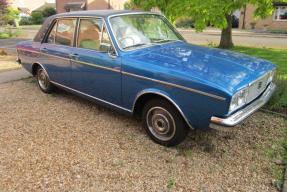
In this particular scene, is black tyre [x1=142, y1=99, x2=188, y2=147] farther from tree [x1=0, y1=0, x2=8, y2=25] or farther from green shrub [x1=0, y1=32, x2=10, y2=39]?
green shrub [x1=0, y1=32, x2=10, y2=39]

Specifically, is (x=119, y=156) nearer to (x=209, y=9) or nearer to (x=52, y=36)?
(x=52, y=36)

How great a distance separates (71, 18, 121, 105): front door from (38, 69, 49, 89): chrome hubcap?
131 cm

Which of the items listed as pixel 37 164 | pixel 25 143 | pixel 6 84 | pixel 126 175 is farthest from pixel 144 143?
pixel 6 84

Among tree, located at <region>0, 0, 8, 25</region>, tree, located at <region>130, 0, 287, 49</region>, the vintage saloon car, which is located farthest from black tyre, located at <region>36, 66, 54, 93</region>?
tree, located at <region>0, 0, 8, 25</region>

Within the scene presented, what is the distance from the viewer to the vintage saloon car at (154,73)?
11.0 feet

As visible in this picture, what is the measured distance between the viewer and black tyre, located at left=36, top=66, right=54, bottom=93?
6.08 meters

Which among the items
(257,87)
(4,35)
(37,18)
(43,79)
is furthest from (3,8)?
(37,18)

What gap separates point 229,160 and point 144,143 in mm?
1175

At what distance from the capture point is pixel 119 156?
382cm

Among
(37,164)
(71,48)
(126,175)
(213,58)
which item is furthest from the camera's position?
(71,48)

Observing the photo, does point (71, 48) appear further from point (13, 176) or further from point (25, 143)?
point (13, 176)

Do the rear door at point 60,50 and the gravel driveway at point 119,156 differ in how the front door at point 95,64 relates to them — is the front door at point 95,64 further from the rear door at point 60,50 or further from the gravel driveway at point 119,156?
the gravel driveway at point 119,156

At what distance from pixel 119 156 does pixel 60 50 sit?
2.50 meters

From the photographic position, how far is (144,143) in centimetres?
413
